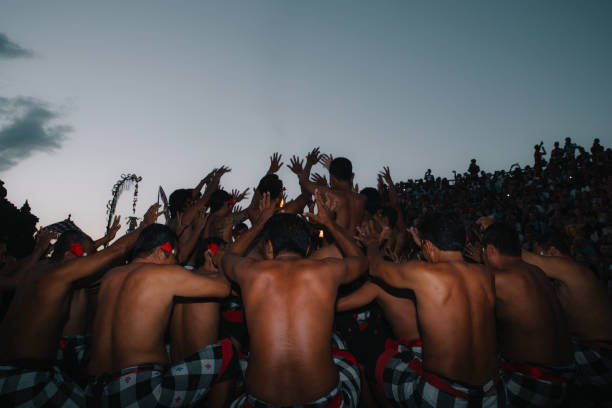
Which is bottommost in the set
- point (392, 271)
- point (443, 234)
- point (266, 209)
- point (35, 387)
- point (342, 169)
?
point (35, 387)

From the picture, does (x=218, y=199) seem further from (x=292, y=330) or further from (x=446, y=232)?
(x=446, y=232)

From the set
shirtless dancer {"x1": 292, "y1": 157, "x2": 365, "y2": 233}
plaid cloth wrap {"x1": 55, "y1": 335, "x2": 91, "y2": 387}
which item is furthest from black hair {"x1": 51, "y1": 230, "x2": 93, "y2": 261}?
shirtless dancer {"x1": 292, "y1": 157, "x2": 365, "y2": 233}

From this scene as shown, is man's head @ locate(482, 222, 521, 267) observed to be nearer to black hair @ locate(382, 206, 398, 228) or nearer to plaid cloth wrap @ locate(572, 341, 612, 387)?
plaid cloth wrap @ locate(572, 341, 612, 387)

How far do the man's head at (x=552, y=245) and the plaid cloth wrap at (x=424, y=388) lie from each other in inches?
94.9

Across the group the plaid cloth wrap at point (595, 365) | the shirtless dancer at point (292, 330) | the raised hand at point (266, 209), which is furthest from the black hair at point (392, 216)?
the shirtless dancer at point (292, 330)

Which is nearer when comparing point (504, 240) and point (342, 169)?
point (504, 240)

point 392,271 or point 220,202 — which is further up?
point 220,202

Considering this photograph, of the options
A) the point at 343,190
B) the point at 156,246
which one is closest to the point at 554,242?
the point at 343,190

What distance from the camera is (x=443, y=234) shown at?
2.99m

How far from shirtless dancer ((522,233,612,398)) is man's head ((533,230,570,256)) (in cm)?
32

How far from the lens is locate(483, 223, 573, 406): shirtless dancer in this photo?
2.90 meters

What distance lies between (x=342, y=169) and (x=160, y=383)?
4.11 m

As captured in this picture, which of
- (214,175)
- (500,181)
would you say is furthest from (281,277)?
(500,181)

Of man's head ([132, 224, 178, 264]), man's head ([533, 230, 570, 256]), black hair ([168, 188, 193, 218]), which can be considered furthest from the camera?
black hair ([168, 188, 193, 218])
